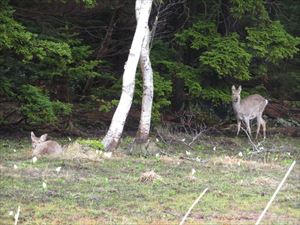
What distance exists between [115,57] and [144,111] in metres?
6.92

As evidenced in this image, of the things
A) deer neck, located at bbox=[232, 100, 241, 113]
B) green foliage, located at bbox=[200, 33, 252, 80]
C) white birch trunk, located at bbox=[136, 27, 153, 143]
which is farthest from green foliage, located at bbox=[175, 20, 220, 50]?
white birch trunk, located at bbox=[136, 27, 153, 143]

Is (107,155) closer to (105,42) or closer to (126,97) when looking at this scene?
(126,97)

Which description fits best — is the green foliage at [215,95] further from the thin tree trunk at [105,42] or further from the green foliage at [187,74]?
the thin tree trunk at [105,42]

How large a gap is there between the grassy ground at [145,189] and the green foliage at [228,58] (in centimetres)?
416

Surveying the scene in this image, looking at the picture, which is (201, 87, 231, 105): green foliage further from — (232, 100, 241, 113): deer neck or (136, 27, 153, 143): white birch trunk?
(136, 27, 153, 143): white birch trunk

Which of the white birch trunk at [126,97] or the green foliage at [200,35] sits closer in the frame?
the white birch trunk at [126,97]

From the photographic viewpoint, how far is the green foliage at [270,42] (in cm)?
1825

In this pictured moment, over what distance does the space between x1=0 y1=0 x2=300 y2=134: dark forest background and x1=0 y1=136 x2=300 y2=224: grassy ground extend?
269 cm

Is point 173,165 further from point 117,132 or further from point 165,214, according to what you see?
point 165,214

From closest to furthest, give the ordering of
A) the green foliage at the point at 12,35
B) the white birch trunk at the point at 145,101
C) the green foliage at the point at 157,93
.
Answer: the white birch trunk at the point at 145,101 < the green foliage at the point at 12,35 < the green foliage at the point at 157,93

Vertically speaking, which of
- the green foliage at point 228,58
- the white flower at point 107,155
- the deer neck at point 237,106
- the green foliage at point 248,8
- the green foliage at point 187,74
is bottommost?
the white flower at point 107,155

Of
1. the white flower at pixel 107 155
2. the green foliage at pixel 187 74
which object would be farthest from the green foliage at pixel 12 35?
the green foliage at pixel 187 74

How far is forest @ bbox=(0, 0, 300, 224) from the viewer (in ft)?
28.3

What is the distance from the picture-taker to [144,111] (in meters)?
14.1
